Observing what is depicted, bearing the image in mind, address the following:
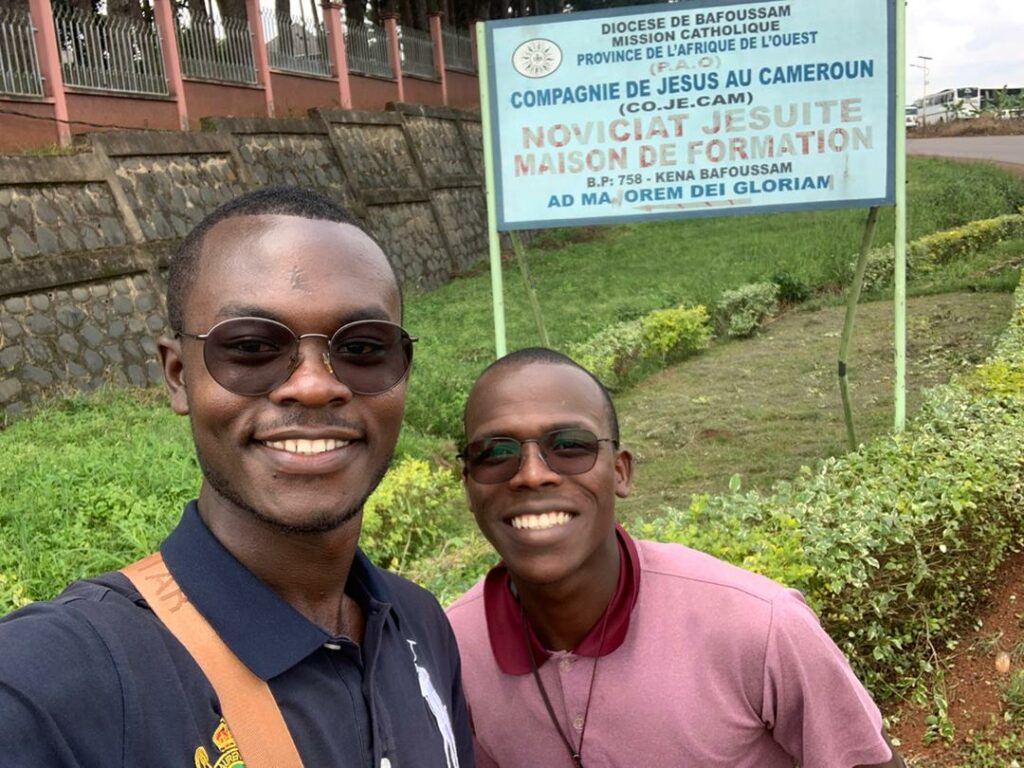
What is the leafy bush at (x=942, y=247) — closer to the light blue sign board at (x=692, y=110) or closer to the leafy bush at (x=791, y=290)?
the leafy bush at (x=791, y=290)

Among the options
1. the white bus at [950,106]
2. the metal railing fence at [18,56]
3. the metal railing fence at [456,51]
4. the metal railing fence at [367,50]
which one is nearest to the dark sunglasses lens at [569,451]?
the metal railing fence at [18,56]

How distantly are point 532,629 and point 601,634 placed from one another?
0.17 metres

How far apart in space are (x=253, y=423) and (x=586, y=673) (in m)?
0.84

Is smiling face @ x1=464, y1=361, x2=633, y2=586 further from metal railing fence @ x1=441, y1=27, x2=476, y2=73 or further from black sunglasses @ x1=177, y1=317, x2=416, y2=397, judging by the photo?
metal railing fence @ x1=441, y1=27, x2=476, y2=73

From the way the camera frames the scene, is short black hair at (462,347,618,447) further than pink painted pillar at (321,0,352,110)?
No

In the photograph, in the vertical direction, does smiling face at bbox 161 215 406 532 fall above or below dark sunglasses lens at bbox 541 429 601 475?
above

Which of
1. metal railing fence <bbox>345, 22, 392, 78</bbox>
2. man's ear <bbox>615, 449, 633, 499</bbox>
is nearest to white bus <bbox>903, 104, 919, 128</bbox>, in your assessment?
metal railing fence <bbox>345, 22, 392, 78</bbox>

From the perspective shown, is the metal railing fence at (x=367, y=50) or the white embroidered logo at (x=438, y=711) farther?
the metal railing fence at (x=367, y=50)

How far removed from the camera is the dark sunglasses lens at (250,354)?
124 centimetres

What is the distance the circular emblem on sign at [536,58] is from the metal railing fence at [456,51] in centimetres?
1462

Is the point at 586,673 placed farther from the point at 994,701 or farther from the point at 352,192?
the point at 352,192

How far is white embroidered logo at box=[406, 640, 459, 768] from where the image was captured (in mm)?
1396

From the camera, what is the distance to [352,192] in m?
14.1

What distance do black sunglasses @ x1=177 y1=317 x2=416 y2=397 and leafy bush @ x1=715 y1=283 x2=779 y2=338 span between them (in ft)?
32.0
